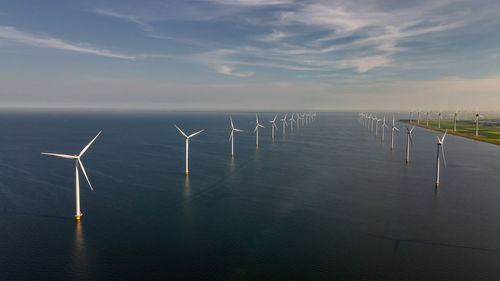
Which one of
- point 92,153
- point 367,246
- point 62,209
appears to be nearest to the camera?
point 367,246

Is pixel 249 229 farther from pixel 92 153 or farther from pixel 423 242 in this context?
pixel 92 153

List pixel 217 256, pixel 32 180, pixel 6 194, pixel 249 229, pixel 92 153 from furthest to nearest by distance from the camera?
pixel 92 153, pixel 32 180, pixel 6 194, pixel 249 229, pixel 217 256

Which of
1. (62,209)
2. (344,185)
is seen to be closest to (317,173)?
(344,185)

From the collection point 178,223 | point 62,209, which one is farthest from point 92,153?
point 178,223

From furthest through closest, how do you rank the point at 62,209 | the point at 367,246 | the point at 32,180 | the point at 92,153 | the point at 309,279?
1. the point at 92,153
2. the point at 32,180
3. the point at 62,209
4. the point at 367,246
5. the point at 309,279

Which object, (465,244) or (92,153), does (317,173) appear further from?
(92,153)

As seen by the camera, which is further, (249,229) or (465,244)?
(249,229)
